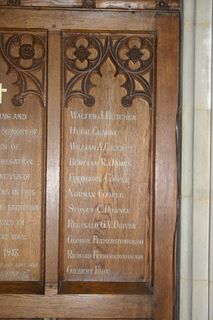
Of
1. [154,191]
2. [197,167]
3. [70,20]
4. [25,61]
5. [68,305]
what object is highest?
[70,20]

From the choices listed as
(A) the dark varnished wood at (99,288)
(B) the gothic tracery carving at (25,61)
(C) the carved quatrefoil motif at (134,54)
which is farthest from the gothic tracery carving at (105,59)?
(A) the dark varnished wood at (99,288)

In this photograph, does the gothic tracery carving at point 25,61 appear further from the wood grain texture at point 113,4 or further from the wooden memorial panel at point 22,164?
the wood grain texture at point 113,4

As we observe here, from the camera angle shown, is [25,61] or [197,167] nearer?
[197,167]

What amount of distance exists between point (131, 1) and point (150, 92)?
1.79 ft

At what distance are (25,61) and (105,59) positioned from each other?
0.47 metres

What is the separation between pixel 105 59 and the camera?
3.10 meters

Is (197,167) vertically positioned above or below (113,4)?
below

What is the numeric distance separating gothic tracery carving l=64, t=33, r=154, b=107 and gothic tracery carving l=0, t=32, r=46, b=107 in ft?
0.48

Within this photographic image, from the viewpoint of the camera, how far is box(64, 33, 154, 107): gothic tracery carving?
308 cm

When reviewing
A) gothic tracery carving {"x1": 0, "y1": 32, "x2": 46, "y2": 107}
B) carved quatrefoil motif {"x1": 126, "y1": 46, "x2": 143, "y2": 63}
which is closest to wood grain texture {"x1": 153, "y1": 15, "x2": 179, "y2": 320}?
carved quatrefoil motif {"x1": 126, "y1": 46, "x2": 143, "y2": 63}

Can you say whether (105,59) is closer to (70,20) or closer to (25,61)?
(70,20)

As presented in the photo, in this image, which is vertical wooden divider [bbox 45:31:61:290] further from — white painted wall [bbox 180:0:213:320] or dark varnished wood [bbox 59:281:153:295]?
white painted wall [bbox 180:0:213:320]

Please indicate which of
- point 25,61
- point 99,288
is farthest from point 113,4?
point 99,288

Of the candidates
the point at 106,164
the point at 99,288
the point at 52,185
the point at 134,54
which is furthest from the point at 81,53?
the point at 99,288
